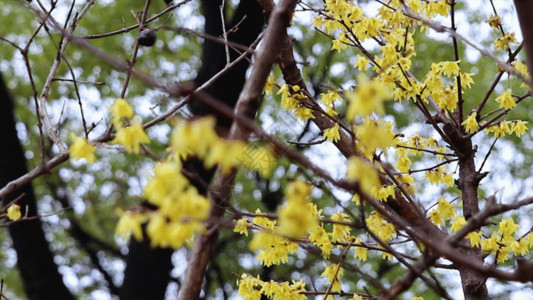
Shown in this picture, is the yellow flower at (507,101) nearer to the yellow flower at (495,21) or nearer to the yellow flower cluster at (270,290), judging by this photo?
the yellow flower at (495,21)

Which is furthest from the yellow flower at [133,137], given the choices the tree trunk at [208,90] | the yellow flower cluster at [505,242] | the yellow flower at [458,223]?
the tree trunk at [208,90]

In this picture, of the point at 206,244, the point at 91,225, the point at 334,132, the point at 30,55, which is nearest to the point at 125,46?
the point at 30,55

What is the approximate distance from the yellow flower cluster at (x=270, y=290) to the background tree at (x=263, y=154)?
0.04 feet

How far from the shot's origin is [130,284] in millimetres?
6191

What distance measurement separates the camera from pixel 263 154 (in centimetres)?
210

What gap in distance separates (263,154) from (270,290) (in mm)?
1825

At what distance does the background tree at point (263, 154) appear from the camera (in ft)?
5.36

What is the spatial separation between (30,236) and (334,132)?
3.75 metres

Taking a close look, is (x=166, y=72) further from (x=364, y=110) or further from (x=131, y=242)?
(x=364, y=110)

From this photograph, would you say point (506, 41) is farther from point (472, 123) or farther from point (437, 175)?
point (437, 175)

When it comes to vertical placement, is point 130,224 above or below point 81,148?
below

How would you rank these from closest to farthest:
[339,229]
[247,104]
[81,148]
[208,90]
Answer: [247,104] < [81,148] < [339,229] < [208,90]

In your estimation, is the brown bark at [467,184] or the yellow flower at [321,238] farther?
the brown bark at [467,184]

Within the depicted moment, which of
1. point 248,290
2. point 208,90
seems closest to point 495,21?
point 248,290
